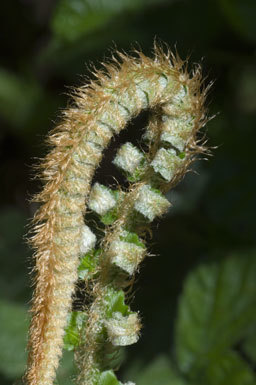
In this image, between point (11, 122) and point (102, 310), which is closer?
point (102, 310)

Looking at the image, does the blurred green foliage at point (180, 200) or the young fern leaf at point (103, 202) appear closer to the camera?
the young fern leaf at point (103, 202)

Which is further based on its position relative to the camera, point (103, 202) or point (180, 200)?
point (180, 200)

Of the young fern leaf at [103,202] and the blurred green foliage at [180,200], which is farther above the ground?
the blurred green foliage at [180,200]

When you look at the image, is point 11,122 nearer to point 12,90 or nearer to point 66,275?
point 12,90

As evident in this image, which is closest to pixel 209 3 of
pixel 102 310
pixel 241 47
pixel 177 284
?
pixel 241 47

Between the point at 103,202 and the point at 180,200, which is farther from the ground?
the point at 180,200
